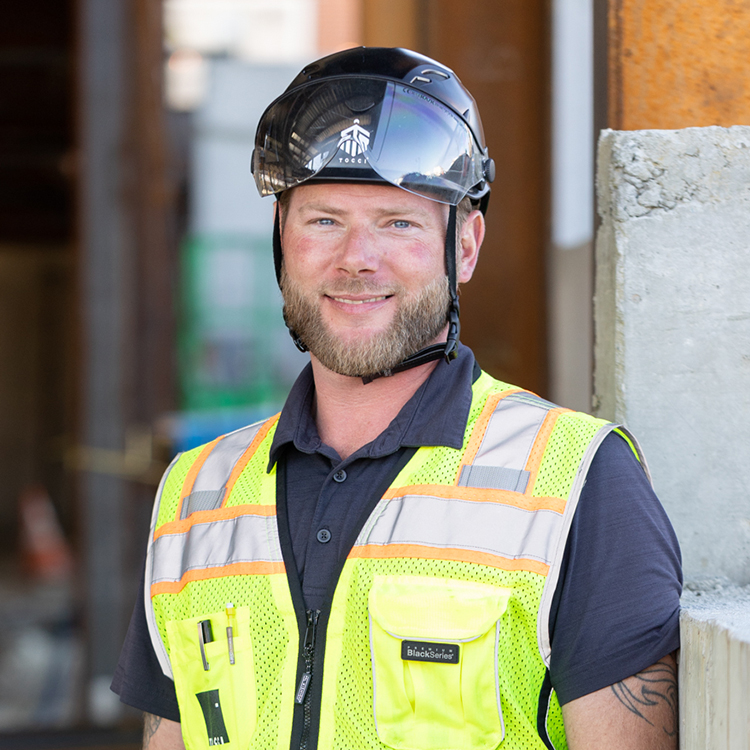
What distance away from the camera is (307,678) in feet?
5.11

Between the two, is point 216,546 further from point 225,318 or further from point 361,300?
point 225,318

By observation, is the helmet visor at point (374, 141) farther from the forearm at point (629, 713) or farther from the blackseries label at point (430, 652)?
the forearm at point (629, 713)

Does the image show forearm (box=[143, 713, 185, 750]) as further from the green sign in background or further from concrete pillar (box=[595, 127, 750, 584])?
the green sign in background

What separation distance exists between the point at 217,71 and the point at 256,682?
20.1 feet

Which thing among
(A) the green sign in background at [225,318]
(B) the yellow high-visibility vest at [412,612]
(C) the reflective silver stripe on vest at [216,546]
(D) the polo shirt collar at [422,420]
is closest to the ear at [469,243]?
(D) the polo shirt collar at [422,420]

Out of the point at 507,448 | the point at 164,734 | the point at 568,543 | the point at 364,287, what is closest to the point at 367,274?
the point at 364,287

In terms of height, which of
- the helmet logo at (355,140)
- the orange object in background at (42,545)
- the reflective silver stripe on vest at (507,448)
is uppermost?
the helmet logo at (355,140)

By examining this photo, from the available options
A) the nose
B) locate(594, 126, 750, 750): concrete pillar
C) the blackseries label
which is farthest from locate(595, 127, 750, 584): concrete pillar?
the blackseries label

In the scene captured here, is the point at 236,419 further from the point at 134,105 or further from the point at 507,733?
the point at 507,733

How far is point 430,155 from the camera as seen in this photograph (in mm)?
1851

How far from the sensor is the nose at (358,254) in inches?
70.4

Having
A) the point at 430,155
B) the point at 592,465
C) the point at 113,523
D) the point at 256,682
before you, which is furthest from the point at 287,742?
the point at 113,523

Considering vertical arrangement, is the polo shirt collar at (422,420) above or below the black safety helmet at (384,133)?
below

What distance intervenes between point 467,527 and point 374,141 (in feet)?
2.66
